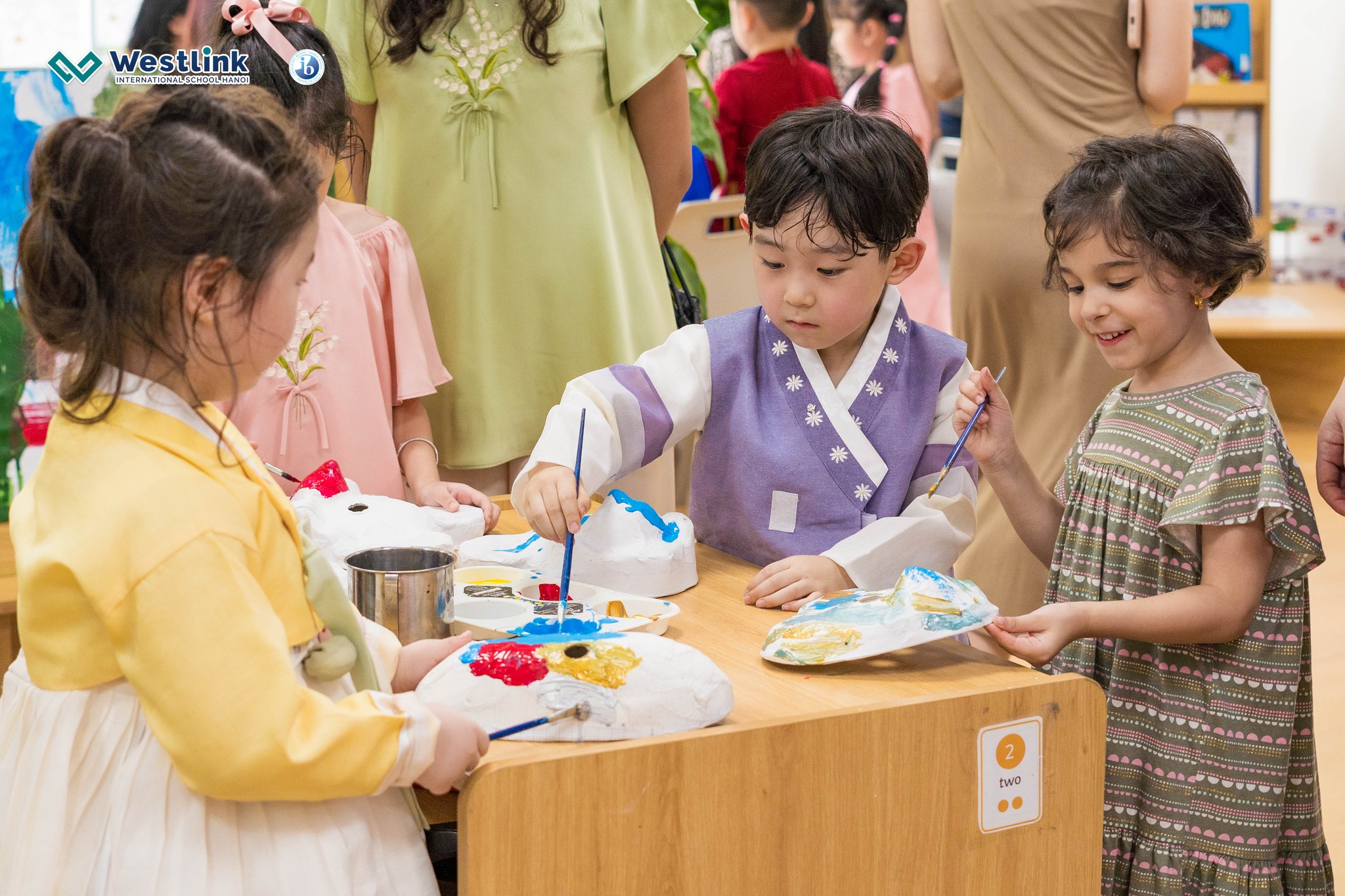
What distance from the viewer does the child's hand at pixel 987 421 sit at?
1403 millimetres

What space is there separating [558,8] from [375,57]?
0.26 m

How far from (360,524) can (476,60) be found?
0.76 m

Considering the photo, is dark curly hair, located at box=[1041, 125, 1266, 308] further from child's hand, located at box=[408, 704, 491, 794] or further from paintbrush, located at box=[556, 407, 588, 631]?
child's hand, located at box=[408, 704, 491, 794]

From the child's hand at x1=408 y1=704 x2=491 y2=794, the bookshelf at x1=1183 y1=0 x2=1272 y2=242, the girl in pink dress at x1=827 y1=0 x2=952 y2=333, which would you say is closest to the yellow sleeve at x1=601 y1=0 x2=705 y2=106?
the child's hand at x1=408 y1=704 x2=491 y2=794

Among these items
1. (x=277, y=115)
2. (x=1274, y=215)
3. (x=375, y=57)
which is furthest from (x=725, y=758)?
(x=1274, y=215)

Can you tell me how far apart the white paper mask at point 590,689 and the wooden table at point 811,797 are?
1 centimetres

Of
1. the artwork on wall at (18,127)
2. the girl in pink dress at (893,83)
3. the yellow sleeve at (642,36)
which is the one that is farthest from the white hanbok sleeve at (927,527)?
the girl in pink dress at (893,83)

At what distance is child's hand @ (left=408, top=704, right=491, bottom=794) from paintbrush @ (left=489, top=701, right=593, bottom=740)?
0.05 m

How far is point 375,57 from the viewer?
176 cm

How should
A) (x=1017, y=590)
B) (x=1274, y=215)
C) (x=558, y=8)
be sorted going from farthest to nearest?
(x=1274, y=215) < (x=1017, y=590) < (x=558, y=8)

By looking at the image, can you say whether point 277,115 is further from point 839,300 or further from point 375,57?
point 375,57

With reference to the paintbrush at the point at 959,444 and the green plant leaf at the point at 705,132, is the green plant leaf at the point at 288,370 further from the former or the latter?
the green plant leaf at the point at 705,132

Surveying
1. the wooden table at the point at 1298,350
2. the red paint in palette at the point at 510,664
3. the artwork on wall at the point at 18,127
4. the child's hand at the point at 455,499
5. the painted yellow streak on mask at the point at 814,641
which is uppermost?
the artwork on wall at the point at 18,127

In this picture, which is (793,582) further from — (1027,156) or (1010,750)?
(1027,156)
